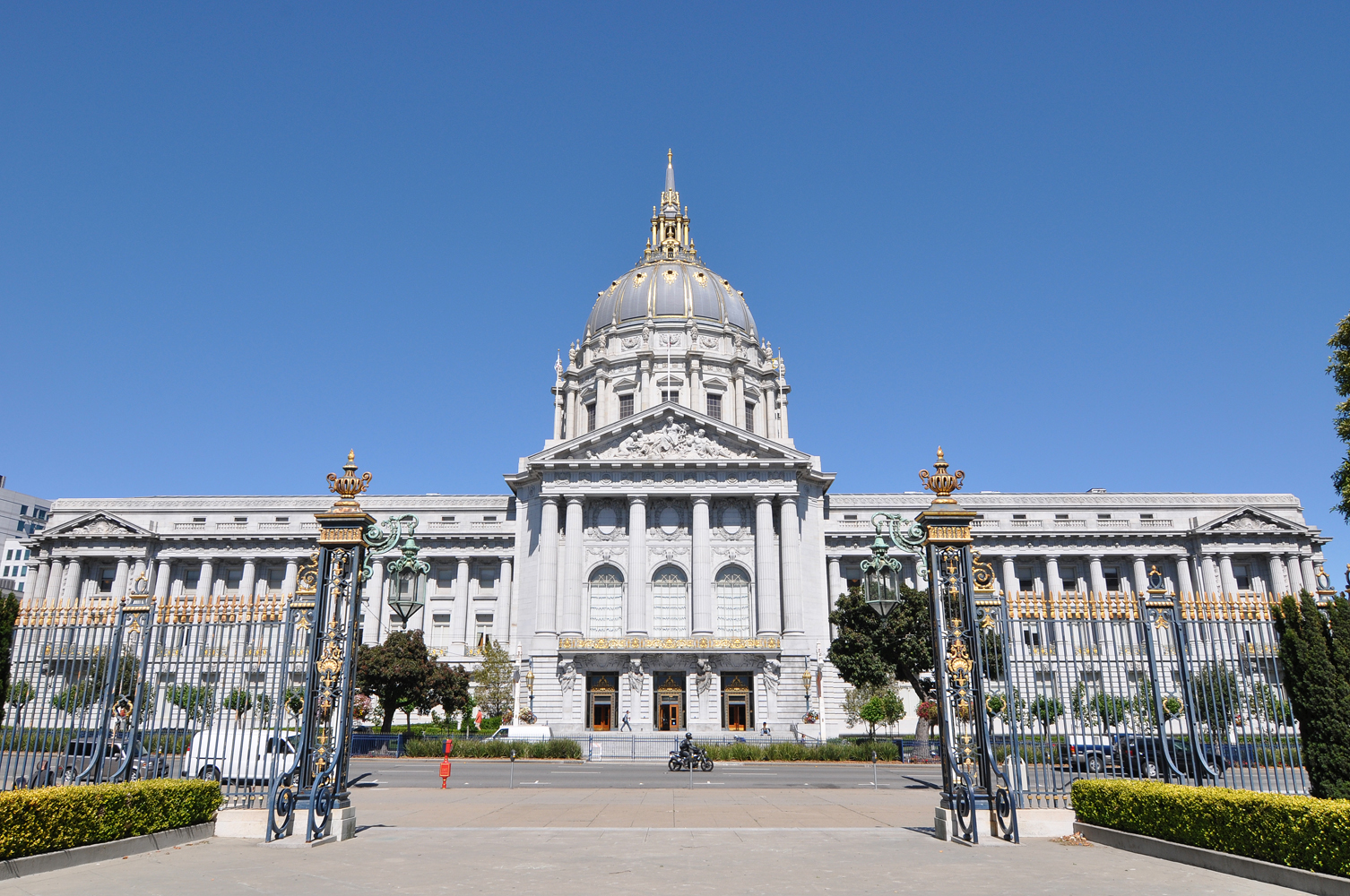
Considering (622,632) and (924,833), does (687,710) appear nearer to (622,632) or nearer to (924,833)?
(622,632)

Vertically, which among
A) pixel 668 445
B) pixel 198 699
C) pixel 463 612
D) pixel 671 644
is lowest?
pixel 198 699

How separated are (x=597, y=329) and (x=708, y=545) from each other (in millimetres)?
37199

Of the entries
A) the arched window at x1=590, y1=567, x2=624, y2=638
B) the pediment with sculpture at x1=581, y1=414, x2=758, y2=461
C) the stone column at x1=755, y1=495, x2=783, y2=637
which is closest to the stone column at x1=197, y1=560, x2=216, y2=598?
the arched window at x1=590, y1=567, x2=624, y2=638

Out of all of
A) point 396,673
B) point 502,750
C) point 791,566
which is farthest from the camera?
point 791,566

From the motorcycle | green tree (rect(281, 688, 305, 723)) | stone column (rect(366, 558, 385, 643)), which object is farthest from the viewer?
stone column (rect(366, 558, 385, 643))

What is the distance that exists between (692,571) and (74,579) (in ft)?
179

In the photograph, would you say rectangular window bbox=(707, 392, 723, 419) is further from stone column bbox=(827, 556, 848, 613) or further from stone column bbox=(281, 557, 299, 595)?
stone column bbox=(281, 557, 299, 595)

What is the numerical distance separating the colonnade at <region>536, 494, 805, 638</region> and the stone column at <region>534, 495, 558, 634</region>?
59 millimetres

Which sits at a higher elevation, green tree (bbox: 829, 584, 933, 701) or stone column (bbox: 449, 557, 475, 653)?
stone column (bbox: 449, 557, 475, 653)

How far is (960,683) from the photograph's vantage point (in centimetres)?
1616

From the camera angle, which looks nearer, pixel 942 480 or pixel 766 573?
pixel 942 480

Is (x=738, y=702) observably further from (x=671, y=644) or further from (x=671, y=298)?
(x=671, y=298)

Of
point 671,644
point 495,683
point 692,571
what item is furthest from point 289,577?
point 671,644

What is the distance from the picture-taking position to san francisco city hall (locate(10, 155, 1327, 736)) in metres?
60.6
